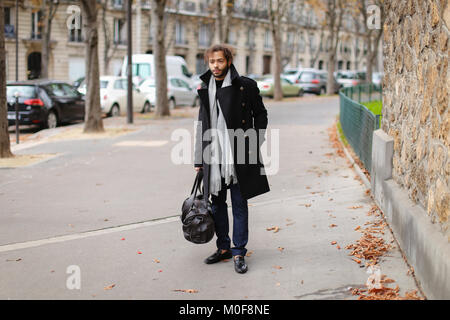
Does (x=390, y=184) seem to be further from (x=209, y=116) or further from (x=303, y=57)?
(x=303, y=57)

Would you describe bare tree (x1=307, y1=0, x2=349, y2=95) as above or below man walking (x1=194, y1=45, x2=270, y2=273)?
above

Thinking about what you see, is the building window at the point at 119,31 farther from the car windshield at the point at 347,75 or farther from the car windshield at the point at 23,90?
the car windshield at the point at 23,90

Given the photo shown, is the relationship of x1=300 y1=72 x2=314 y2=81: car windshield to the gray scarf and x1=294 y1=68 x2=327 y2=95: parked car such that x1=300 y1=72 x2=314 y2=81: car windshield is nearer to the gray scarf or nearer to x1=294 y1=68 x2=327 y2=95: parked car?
x1=294 y1=68 x2=327 y2=95: parked car

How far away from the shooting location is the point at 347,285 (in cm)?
502

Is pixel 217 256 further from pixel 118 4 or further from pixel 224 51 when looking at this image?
pixel 118 4

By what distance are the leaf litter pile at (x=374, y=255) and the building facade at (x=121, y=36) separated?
96.6 ft

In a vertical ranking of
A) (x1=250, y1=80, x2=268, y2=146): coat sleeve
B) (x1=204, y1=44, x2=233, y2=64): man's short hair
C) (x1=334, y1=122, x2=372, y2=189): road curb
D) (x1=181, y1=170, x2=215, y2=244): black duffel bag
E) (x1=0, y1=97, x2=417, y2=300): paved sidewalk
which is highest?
(x1=204, y1=44, x2=233, y2=64): man's short hair

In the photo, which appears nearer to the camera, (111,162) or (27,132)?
(111,162)

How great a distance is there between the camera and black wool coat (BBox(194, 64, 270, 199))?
5418 mm

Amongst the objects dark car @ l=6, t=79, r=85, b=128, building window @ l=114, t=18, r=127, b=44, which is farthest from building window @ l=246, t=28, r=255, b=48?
dark car @ l=6, t=79, r=85, b=128

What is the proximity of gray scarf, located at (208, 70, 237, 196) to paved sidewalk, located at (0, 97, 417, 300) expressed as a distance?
758 millimetres

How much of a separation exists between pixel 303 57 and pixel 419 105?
71546 millimetres

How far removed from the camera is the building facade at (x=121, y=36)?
4594 centimetres
